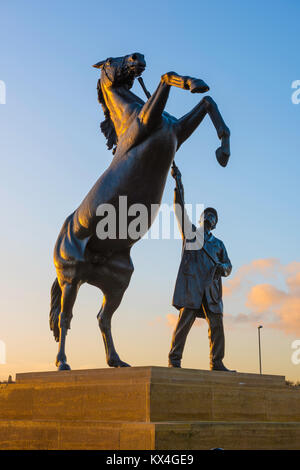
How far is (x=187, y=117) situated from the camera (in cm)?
859

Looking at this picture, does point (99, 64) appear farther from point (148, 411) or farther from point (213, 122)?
point (148, 411)

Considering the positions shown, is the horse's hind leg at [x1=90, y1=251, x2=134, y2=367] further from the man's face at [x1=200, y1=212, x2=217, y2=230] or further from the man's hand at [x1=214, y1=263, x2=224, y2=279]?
the man's face at [x1=200, y1=212, x2=217, y2=230]

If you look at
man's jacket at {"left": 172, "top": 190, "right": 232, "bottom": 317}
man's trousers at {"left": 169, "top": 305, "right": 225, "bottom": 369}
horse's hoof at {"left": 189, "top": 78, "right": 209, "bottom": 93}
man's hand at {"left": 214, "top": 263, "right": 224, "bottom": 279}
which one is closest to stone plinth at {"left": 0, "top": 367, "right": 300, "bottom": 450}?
man's trousers at {"left": 169, "top": 305, "right": 225, "bottom": 369}

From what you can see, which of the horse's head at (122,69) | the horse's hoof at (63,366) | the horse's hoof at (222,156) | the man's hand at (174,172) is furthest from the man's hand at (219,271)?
the horse's head at (122,69)

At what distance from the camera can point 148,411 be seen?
7043 mm

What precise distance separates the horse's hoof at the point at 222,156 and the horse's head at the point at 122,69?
199 centimetres

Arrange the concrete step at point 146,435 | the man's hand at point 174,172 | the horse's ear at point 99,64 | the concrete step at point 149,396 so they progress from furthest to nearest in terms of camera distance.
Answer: the man's hand at point 174,172, the horse's ear at point 99,64, the concrete step at point 149,396, the concrete step at point 146,435

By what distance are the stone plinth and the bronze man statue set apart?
152 centimetres

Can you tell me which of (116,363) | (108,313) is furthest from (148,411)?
(108,313)

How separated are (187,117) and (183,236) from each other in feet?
8.54

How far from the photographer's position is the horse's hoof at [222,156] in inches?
314

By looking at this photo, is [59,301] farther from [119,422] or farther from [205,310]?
[119,422]

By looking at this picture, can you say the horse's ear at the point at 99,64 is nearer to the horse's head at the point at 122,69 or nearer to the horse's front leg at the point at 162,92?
the horse's head at the point at 122,69

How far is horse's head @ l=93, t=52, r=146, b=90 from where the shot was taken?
9.03m
